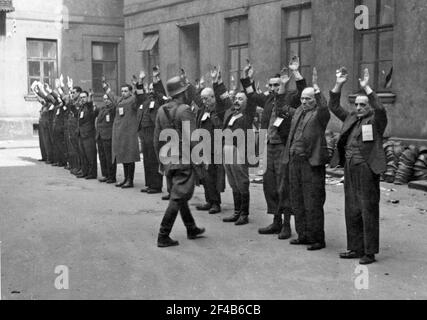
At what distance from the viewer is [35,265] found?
5.81 meters

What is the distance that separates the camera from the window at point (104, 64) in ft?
80.3

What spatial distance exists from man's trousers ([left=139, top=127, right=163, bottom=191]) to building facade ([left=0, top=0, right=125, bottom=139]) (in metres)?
13.6

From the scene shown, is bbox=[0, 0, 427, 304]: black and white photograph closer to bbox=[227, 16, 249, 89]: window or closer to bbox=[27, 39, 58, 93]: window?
bbox=[227, 16, 249, 89]: window

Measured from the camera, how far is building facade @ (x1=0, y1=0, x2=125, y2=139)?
2241 centimetres

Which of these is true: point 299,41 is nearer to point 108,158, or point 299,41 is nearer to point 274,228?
point 108,158

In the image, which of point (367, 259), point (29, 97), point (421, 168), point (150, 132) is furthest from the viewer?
point (29, 97)

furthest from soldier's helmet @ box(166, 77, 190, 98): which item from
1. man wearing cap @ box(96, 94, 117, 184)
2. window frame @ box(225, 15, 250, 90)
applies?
window frame @ box(225, 15, 250, 90)

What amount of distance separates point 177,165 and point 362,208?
2.13 metres

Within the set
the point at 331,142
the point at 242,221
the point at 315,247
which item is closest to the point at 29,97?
the point at 331,142

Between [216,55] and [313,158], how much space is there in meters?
11.4

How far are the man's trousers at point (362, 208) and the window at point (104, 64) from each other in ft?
64.7

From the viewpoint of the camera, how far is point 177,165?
6.66 metres

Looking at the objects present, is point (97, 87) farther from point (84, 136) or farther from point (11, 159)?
point (84, 136)

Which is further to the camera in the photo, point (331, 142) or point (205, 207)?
point (331, 142)
